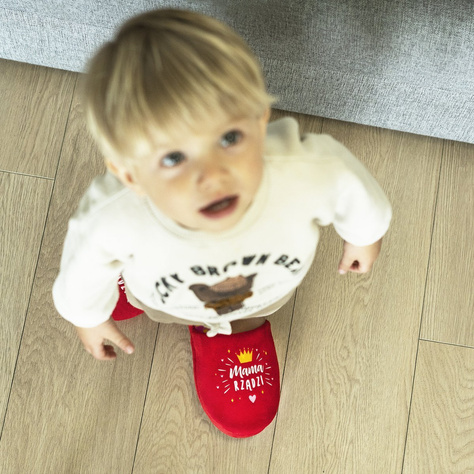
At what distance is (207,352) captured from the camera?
3.40 ft

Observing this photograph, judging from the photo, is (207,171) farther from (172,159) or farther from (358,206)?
(358,206)

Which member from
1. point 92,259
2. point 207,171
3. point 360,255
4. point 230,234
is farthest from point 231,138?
point 360,255

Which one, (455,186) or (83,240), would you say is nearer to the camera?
(83,240)

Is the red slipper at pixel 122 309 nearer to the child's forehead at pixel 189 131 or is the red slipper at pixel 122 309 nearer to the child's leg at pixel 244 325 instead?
the child's leg at pixel 244 325

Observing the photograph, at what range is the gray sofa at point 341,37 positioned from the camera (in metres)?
0.92

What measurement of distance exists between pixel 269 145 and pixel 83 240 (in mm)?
254

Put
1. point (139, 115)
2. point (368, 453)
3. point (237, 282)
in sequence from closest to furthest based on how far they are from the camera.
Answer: point (139, 115) → point (237, 282) → point (368, 453)

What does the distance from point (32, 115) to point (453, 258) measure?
2.96 feet

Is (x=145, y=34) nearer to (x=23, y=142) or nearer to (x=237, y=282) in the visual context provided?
(x=237, y=282)

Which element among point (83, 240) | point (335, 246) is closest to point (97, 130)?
point (83, 240)

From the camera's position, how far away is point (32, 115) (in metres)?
1.17

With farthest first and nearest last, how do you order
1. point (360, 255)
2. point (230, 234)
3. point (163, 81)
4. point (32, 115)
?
point (32, 115) < point (360, 255) < point (230, 234) < point (163, 81)

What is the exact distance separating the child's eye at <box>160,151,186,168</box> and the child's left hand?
39cm

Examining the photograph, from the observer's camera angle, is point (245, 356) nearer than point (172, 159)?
No
